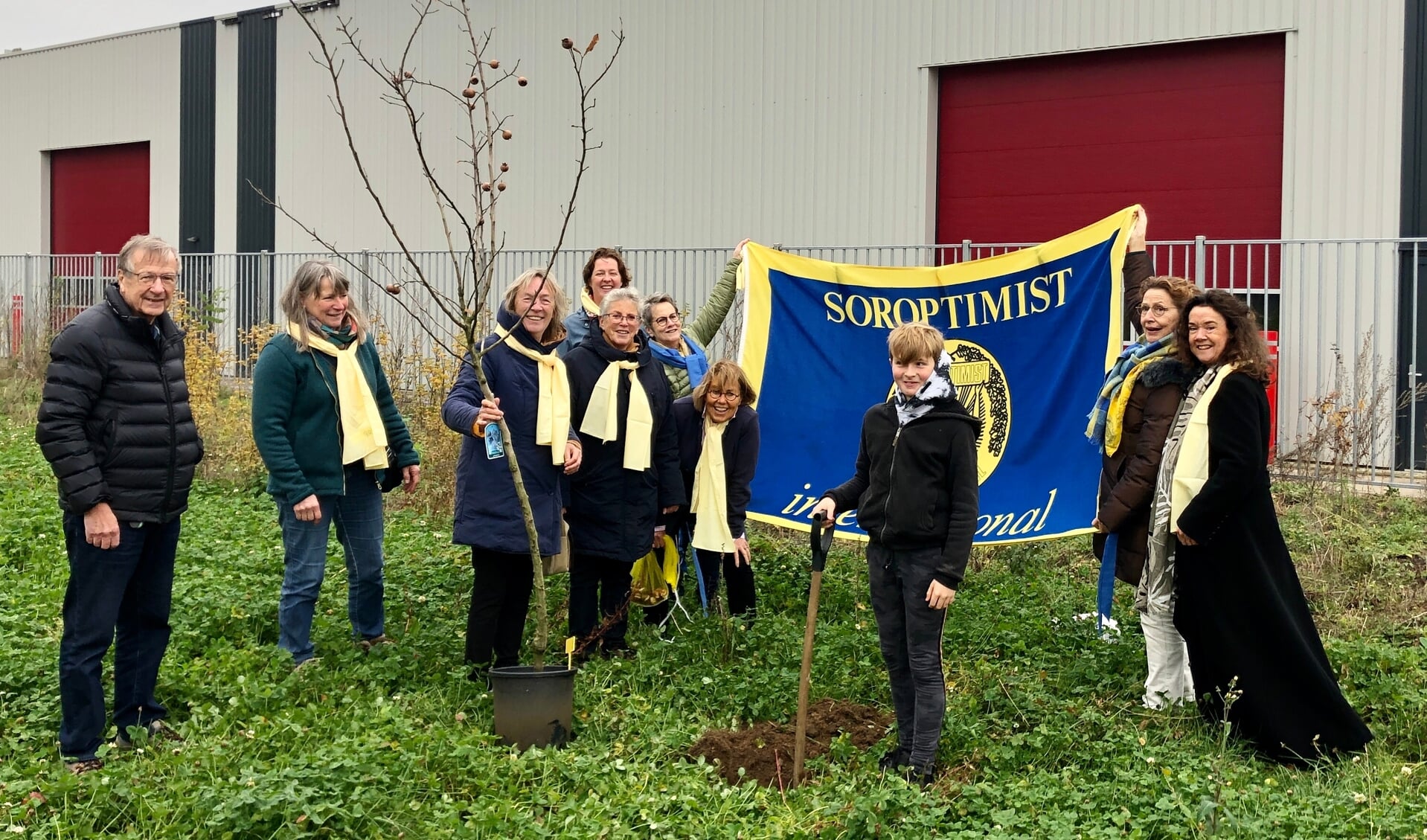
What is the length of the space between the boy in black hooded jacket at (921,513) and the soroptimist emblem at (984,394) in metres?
2.59

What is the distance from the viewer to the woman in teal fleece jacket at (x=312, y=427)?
649 centimetres

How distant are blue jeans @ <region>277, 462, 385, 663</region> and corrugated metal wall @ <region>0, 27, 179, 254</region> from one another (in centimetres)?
2144

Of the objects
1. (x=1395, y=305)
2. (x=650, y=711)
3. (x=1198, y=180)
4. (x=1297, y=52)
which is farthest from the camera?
(x=1198, y=180)

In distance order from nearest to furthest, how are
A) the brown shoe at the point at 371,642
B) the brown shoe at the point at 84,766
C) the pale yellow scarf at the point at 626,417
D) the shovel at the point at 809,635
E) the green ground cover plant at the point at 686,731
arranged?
1. the green ground cover plant at the point at 686,731
2. the brown shoe at the point at 84,766
3. the shovel at the point at 809,635
4. the pale yellow scarf at the point at 626,417
5. the brown shoe at the point at 371,642

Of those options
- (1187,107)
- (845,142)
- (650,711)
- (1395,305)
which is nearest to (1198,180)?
(1187,107)

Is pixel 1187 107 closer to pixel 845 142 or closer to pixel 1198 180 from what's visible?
pixel 1198 180

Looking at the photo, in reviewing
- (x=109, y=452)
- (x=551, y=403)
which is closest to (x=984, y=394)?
(x=551, y=403)

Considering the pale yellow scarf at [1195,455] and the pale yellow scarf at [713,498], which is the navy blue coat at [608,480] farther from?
the pale yellow scarf at [1195,455]

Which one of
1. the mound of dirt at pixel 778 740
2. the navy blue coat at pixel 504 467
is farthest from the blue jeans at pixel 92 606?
the mound of dirt at pixel 778 740

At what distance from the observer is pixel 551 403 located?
22.0ft

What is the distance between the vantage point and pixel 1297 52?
1360 cm

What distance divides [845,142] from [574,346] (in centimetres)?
1051

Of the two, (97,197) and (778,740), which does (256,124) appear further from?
(778,740)

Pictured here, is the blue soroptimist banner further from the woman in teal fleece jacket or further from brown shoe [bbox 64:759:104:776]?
brown shoe [bbox 64:759:104:776]
